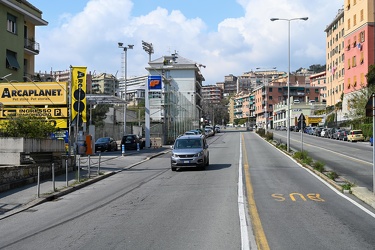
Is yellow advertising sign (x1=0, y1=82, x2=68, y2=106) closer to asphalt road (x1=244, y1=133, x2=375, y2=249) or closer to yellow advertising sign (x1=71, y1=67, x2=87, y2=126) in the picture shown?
yellow advertising sign (x1=71, y1=67, x2=87, y2=126)

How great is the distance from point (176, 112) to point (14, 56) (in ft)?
89.4

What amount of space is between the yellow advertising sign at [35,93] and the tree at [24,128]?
626 centimetres

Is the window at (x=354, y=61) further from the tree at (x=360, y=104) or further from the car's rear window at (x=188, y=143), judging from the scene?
the car's rear window at (x=188, y=143)

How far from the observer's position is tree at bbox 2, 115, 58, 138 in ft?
61.2

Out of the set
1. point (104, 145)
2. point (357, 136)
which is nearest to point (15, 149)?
point (104, 145)

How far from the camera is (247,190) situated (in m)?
14.4

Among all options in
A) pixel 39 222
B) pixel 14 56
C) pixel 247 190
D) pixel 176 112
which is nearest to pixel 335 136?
pixel 176 112

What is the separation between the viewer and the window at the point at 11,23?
35.3m

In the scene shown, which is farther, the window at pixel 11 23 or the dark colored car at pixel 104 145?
the dark colored car at pixel 104 145

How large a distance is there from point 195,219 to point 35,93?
19.6 meters

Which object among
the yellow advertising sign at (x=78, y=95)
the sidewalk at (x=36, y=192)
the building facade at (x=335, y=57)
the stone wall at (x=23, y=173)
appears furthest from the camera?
the building facade at (x=335, y=57)

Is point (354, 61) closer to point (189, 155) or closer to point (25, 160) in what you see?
point (189, 155)

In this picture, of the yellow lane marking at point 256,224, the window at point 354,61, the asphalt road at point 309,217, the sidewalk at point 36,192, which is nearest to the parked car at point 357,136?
the window at point 354,61

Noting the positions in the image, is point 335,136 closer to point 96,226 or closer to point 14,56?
point 14,56
